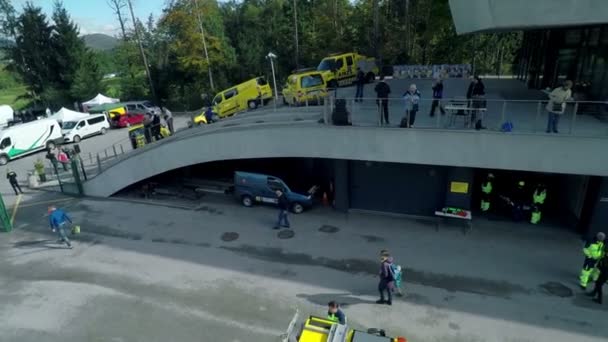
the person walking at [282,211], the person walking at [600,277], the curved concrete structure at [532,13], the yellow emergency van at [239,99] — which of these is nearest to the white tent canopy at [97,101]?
the yellow emergency van at [239,99]

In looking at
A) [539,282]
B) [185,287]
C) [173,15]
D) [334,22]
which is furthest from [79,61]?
[539,282]

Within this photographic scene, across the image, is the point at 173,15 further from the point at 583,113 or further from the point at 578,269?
the point at 578,269

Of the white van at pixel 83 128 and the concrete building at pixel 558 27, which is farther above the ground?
the concrete building at pixel 558 27

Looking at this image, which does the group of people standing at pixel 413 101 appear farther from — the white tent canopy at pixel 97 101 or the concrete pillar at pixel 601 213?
the white tent canopy at pixel 97 101

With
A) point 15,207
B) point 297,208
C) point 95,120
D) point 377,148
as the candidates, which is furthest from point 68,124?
point 377,148

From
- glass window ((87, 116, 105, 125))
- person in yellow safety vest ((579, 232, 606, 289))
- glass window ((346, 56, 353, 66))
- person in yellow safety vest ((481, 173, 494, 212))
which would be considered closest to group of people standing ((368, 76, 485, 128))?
person in yellow safety vest ((481, 173, 494, 212))

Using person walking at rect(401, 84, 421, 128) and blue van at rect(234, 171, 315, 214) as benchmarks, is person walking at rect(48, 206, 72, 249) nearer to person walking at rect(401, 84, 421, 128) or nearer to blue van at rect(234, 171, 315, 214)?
blue van at rect(234, 171, 315, 214)

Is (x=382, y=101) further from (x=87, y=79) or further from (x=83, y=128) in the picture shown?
(x=87, y=79)
